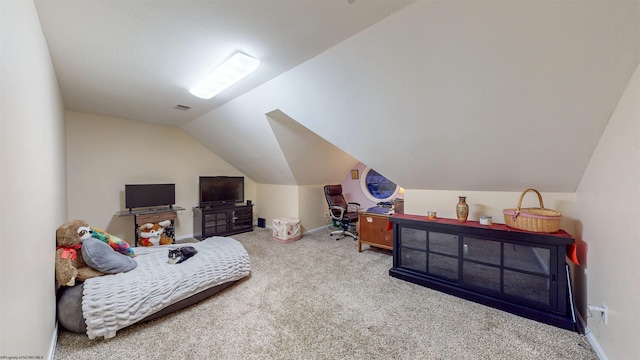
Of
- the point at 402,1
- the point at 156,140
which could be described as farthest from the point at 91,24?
the point at 156,140

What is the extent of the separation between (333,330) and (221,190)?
4025 mm

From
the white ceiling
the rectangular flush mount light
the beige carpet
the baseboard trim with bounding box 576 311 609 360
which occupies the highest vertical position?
the white ceiling

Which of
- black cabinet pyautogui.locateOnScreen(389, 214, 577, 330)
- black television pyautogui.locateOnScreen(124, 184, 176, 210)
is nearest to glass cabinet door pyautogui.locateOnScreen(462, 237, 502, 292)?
black cabinet pyautogui.locateOnScreen(389, 214, 577, 330)

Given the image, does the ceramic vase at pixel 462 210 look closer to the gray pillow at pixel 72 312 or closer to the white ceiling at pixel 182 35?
the white ceiling at pixel 182 35

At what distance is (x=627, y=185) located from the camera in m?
1.37

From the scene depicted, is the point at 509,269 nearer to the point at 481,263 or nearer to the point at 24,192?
the point at 481,263

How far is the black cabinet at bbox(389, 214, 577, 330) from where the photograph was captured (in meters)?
1.96

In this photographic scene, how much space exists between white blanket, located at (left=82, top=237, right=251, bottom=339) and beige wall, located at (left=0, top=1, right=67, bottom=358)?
0.80ft

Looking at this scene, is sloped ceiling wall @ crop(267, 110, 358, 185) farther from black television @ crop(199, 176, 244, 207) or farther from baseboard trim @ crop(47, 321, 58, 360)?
baseboard trim @ crop(47, 321, 58, 360)

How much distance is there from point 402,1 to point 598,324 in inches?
105

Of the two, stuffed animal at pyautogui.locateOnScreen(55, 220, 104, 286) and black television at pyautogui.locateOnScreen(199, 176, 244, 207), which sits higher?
black television at pyautogui.locateOnScreen(199, 176, 244, 207)

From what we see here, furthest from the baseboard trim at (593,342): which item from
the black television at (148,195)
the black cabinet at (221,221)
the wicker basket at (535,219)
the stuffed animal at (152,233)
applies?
the black television at (148,195)

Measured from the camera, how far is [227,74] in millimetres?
2260

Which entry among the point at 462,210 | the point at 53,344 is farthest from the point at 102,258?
the point at 462,210
